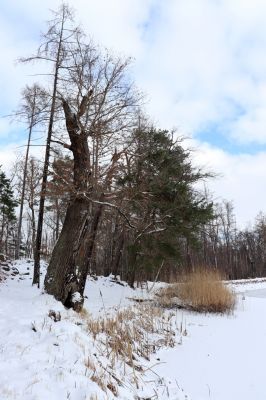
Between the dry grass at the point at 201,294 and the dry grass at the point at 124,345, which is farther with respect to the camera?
the dry grass at the point at 201,294

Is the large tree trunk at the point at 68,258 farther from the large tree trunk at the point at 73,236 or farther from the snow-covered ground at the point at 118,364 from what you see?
the snow-covered ground at the point at 118,364

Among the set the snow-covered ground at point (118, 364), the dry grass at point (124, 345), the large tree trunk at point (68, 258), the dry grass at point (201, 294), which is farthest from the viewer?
the dry grass at point (201, 294)

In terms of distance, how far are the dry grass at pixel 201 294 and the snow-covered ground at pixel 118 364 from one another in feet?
9.11

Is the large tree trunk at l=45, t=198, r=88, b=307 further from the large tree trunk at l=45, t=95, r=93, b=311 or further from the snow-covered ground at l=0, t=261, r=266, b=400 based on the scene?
the snow-covered ground at l=0, t=261, r=266, b=400

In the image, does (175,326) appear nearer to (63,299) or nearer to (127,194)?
(63,299)

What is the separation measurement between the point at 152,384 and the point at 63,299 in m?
5.39

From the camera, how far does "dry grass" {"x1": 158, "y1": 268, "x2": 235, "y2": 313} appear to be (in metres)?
10.5

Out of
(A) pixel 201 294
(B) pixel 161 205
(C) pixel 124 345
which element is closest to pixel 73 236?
(A) pixel 201 294

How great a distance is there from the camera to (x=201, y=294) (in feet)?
35.3

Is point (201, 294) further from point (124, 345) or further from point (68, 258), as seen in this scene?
point (124, 345)

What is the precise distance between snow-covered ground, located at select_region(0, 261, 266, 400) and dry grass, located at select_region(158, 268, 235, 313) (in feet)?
9.11

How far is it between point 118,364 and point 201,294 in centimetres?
598

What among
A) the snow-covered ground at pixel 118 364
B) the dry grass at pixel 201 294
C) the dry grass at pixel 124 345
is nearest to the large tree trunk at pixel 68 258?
the dry grass at pixel 124 345

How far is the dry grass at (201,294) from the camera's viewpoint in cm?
1054
